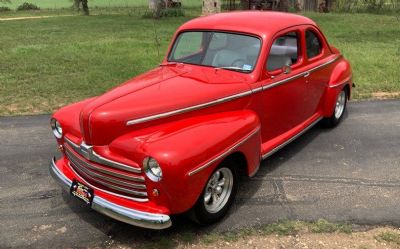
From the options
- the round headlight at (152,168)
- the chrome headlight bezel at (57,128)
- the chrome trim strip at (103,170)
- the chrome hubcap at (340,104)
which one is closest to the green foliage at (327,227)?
the round headlight at (152,168)

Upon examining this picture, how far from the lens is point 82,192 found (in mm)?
3682

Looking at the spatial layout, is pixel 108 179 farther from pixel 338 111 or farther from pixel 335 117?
pixel 338 111

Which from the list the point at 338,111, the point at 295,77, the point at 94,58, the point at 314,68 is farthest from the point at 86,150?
the point at 94,58

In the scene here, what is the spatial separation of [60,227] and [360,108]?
18.1ft

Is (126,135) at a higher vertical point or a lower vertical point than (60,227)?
higher

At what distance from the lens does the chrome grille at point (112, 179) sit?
11.2 feet

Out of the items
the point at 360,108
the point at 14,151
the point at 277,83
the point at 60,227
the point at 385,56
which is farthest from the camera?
the point at 385,56

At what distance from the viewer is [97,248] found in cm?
358

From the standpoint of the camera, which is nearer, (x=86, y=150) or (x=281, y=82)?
(x=86, y=150)

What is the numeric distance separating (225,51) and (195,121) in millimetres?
1202

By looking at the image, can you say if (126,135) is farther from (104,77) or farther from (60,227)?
(104,77)

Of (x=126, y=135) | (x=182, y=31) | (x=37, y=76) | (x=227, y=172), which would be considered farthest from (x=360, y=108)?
(x=37, y=76)

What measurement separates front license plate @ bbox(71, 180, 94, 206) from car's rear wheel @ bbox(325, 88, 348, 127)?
153 inches

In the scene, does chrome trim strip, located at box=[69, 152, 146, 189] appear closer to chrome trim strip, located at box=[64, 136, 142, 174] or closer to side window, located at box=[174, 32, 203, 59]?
chrome trim strip, located at box=[64, 136, 142, 174]
